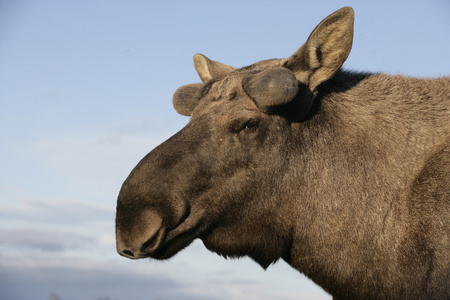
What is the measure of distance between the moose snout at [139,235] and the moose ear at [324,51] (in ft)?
8.40

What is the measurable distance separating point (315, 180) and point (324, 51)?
160cm

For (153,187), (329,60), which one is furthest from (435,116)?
(153,187)

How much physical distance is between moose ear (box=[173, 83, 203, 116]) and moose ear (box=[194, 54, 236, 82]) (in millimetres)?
725

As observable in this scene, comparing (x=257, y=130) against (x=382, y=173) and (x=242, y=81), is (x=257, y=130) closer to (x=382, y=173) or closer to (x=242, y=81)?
(x=242, y=81)

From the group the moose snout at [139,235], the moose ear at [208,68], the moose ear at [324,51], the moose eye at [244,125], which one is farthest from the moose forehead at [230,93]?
the moose snout at [139,235]

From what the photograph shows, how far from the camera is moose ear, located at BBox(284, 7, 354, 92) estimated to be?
6.82m

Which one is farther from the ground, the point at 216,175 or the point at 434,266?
the point at 216,175

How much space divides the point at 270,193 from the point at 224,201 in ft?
A: 1.87

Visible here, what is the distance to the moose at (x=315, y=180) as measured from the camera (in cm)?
641

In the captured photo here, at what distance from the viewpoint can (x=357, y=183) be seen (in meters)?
6.78

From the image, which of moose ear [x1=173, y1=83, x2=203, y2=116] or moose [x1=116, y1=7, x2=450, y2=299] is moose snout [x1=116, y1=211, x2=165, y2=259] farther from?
moose ear [x1=173, y1=83, x2=203, y2=116]

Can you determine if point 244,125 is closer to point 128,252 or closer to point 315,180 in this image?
point 315,180

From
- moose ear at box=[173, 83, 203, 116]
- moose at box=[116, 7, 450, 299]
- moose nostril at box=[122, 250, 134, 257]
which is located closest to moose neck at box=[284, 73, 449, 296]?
moose at box=[116, 7, 450, 299]

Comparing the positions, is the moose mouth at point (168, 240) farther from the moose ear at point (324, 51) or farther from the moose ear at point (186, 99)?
the moose ear at point (324, 51)
